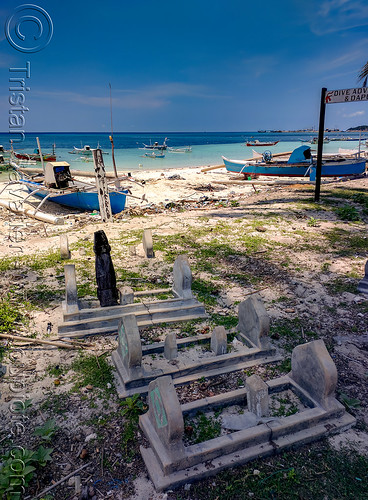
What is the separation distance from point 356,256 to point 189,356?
478 cm

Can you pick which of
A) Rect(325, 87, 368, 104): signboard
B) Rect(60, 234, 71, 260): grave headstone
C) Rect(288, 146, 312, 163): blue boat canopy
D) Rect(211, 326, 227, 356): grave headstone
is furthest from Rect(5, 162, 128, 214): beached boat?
Rect(288, 146, 312, 163): blue boat canopy

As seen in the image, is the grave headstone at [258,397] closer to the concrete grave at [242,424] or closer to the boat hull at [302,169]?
the concrete grave at [242,424]

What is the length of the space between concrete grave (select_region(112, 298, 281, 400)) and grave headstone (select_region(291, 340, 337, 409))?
645 millimetres

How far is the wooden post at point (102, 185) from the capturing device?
982 cm

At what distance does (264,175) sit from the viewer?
20.4 m

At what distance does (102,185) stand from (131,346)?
786 cm

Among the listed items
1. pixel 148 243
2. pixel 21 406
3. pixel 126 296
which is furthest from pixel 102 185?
pixel 21 406

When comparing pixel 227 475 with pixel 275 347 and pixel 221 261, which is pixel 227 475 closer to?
pixel 275 347

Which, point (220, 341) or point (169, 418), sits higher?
point (169, 418)

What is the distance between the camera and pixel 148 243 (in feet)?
22.2

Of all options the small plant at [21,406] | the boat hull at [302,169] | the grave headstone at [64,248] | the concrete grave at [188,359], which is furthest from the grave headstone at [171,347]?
the boat hull at [302,169]

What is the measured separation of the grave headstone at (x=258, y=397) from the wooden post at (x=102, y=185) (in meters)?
8.34

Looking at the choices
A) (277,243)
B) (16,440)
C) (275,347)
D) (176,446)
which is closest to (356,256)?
(277,243)

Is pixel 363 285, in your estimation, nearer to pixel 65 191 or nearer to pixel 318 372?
pixel 318 372
